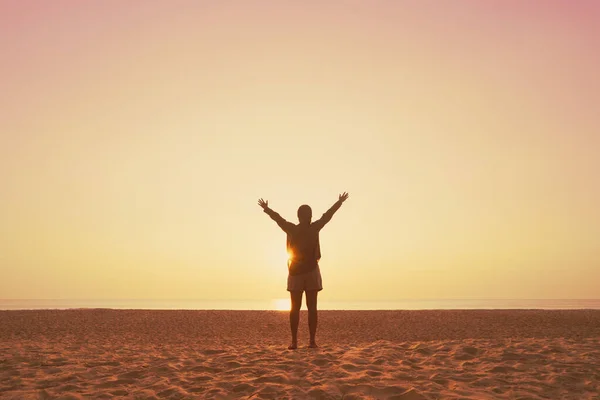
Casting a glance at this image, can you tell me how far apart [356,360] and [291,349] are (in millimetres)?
1536

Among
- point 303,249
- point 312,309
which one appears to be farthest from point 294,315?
point 303,249

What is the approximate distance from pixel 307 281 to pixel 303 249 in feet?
1.84

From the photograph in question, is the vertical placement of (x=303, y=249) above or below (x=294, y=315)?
above

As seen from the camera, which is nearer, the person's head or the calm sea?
the person's head

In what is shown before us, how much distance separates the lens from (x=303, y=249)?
8414 millimetres

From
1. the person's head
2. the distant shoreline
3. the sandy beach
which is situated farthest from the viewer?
the distant shoreline

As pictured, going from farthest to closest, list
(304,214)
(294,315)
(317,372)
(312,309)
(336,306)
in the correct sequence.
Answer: (336,306)
(304,214)
(294,315)
(312,309)
(317,372)

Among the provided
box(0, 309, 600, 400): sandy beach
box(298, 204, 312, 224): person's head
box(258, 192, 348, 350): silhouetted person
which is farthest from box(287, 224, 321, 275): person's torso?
box(0, 309, 600, 400): sandy beach

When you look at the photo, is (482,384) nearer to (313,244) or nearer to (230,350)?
(313,244)

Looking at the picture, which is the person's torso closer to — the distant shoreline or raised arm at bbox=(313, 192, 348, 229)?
raised arm at bbox=(313, 192, 348, 229)

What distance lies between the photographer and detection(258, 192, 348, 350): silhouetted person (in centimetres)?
835

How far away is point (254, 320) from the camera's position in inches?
1025

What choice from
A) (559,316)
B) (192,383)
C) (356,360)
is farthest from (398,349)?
(559,316)

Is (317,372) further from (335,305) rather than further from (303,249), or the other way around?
(335,305)
